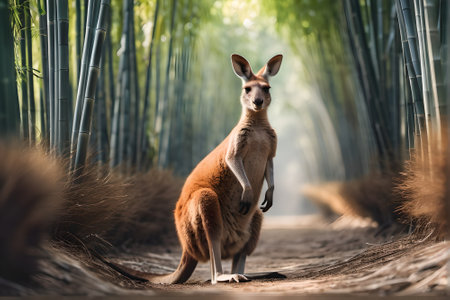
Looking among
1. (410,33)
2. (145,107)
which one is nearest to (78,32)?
(145,107)

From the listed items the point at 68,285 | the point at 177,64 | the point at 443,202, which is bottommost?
the point at 68,285

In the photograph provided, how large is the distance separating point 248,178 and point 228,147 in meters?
0.25

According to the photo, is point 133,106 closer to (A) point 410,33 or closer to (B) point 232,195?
(B) point 232,195

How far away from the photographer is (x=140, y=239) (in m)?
5.07

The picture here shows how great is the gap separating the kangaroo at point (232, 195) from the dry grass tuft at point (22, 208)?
3.21 feet

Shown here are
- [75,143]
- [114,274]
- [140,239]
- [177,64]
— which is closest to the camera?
[114,274]

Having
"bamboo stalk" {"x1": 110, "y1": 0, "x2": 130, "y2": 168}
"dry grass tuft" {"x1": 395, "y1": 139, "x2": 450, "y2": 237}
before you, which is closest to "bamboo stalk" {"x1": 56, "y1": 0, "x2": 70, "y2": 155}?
"bamboo stalk" {"x1": 110, "y1": 0, "x2": 130, "y2": 168}

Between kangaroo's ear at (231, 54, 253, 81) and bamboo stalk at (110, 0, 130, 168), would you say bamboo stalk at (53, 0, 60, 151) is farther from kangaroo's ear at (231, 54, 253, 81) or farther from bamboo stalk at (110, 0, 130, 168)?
bamboo stalk at (110, 0, 130, 168)

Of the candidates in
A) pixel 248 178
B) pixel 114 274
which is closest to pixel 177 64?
pixel 248 178

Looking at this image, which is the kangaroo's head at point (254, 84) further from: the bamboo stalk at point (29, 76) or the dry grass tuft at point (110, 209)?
the bamboo stalk at point (29, 76)

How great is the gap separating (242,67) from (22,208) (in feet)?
5.85

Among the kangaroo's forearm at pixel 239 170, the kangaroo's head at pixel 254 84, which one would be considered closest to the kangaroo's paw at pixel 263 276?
the kangaroo's forearm at pixel 239 170

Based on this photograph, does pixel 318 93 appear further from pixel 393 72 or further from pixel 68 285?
pixel 68 285

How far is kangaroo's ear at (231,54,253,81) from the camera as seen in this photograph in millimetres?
3287
